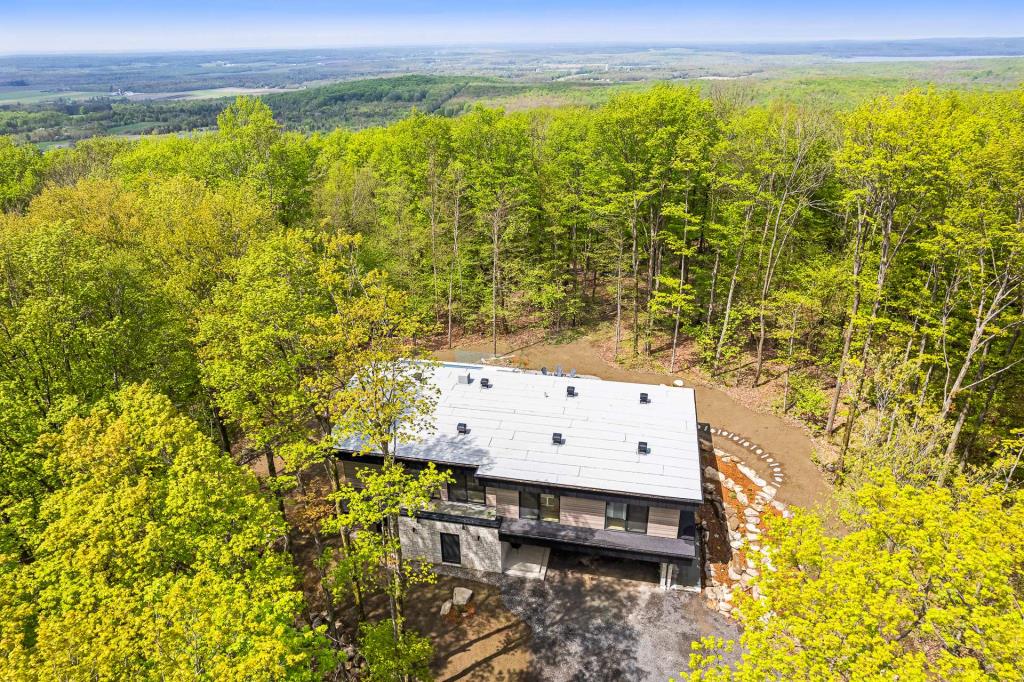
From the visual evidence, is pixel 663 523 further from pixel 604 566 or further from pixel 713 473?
pixel 713 473

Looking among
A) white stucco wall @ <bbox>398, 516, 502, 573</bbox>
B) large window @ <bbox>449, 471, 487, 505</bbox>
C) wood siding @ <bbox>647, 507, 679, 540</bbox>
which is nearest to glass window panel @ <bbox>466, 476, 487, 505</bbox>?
large window @ <bbox>449, 471, 487, 505</bbox>

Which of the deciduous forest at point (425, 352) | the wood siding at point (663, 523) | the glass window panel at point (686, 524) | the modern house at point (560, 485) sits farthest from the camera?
the glass window panel at point (686, 524)

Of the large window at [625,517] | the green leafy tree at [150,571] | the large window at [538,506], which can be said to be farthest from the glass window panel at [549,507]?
A: the green leafy tree at [150,571]

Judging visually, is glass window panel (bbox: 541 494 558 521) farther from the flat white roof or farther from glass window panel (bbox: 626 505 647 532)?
glass window panel (bbox: 626 505 647 532)

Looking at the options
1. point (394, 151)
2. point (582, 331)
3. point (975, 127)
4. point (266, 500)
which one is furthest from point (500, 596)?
point (394, 151)

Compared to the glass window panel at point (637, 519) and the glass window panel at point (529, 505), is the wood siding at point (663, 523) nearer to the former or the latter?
the glass window panel at point (637, 519)

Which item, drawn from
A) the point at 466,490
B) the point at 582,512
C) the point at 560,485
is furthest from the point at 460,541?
the point at 582,512
